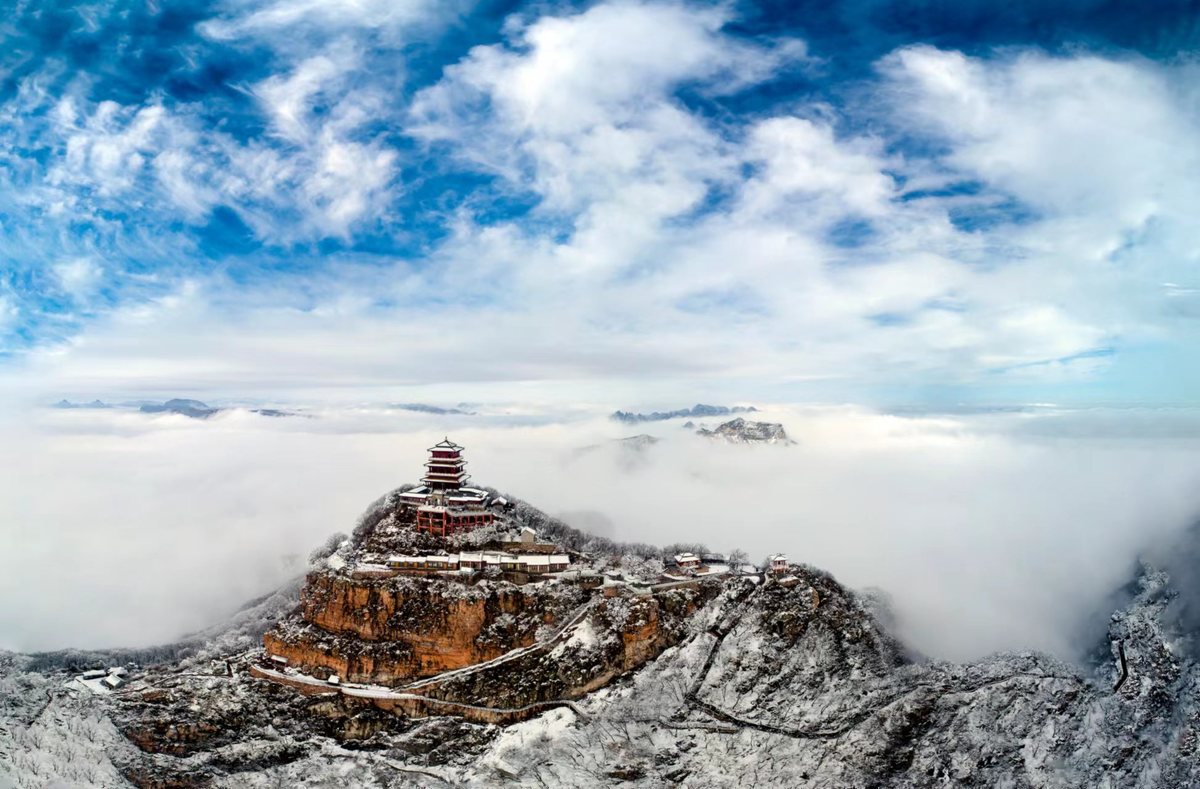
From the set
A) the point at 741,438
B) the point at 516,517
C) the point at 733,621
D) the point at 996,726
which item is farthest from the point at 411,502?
the point at 741,438

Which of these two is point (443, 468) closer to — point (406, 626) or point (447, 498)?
point (447, 498)

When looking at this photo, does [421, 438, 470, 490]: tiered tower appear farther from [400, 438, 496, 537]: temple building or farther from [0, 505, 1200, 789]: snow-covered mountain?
[0, 505, 1200, 789]: snow-covered mountain

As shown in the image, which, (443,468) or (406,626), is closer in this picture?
(406,626)

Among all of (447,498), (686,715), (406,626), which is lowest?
(686,715)

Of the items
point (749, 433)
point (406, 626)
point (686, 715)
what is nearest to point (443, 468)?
point (406, 626)

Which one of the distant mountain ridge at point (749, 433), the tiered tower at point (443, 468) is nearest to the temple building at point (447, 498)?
the tiered tower at point (443, 468)
